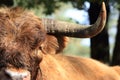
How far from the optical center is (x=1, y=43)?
8.90 meters

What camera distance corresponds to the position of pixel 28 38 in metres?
9.03

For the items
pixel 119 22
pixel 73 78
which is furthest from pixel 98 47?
pixel 73 78

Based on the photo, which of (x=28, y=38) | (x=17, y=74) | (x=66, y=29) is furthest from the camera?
(x=66, y=29)

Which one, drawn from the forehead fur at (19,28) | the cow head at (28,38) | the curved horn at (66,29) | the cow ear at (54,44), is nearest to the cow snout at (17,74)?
the cow head at (28,38)

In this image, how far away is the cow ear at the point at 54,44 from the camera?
984 cm

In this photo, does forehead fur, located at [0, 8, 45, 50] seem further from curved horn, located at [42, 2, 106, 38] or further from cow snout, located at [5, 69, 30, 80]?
cow snout, located at [5, 69, 30, 80]

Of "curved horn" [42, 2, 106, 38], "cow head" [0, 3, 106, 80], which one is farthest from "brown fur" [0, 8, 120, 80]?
"curved horn" [42, 2, 106, 38]

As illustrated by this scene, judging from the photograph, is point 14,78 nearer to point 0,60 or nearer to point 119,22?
point 0,60

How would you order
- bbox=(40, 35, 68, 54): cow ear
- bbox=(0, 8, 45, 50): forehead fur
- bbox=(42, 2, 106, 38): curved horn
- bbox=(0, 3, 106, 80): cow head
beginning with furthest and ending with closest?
bbox=(40, 35, 68, 54): cow ear, bbox=(42, 2, 106, 38): curved horn, bbox=(0, 8, 45, 50): forehead fur, bbox=(0, 3, 106, 80): cow head

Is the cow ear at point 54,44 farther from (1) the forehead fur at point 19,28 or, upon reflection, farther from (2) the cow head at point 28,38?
(1) the forehead fur at point 19,28

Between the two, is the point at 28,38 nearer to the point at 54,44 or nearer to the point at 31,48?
the point at 31,48

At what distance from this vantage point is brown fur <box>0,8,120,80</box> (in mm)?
8852

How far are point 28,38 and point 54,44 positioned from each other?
1.00 meters

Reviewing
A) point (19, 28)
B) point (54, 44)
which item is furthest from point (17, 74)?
point (54, 44)
